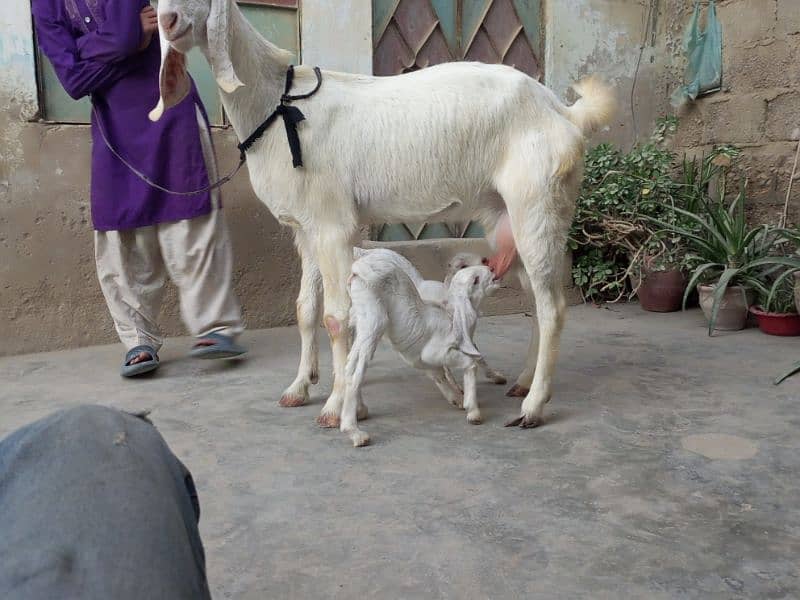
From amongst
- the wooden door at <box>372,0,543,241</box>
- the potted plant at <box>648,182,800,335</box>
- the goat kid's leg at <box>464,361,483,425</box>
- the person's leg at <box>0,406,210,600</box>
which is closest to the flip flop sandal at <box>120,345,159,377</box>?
the goat kid's leg at <box>464,361,483,425</box>

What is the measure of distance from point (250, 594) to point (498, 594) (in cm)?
58

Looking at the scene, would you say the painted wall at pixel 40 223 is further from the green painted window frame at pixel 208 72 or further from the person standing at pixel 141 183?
the person standing at pixel 141 183

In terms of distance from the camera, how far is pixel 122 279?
3.79m

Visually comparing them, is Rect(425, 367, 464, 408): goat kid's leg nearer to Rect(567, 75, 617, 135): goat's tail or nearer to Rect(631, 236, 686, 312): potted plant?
Rect(567, 75, 617, 135): goat's tail

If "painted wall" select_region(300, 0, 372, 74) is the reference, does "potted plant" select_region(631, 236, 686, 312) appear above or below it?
below

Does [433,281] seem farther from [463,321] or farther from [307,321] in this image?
[307,321]

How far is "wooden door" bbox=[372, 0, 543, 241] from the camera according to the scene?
494 cm

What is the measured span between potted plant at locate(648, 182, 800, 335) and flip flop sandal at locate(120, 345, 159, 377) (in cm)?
311

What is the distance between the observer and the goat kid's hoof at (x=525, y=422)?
2.91 metres

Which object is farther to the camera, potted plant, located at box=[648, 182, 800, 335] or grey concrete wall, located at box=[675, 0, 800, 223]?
grey concrete wall, located at box=[675, 0, 800, 223]

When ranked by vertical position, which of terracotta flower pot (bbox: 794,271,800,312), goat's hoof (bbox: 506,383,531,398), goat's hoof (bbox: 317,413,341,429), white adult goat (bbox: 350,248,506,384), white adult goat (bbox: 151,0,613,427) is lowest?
goat's hoof (bbox: 506,383,531,398)

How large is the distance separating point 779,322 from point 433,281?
2.42 metres

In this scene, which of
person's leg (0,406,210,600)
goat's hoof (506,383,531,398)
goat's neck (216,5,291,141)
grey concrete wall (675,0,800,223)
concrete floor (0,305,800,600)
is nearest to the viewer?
person's leg (0,406,210,600)

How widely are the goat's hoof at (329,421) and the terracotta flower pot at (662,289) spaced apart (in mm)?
3121
